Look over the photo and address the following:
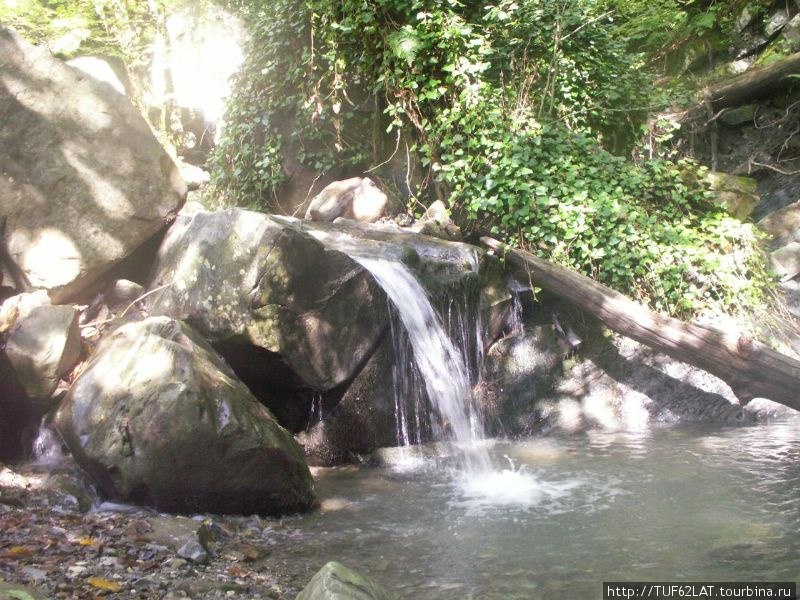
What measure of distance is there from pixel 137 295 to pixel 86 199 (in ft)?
3.43

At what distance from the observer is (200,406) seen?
13.3 ft

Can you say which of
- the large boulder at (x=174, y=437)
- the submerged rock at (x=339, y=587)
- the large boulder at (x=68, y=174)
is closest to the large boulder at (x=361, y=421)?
the large boulder at (x=174, y=437)

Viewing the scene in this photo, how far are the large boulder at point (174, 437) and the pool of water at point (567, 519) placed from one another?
0.38 metres

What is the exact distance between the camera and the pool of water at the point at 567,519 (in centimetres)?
320

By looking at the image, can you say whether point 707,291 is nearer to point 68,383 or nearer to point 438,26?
point 438,26

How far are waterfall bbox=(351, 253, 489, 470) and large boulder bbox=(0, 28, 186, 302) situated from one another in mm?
2358

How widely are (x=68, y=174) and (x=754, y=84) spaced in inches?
369

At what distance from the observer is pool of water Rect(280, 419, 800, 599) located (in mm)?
3201

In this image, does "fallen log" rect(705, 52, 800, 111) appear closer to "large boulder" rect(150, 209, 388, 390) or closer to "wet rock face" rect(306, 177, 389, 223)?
"wet rock face" rect(306, 177, 389, 223)

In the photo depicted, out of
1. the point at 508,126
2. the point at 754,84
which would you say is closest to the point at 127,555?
the point at 508,126

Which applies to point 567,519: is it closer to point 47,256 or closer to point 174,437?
point 174,437

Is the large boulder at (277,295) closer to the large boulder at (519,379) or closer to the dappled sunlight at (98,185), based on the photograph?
the dappled sunlight at (98,185)

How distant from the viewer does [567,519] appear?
3979 mm

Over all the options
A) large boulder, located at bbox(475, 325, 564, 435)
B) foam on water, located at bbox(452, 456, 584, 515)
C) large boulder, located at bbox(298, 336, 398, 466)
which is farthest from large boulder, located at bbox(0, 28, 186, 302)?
foam on water, located at bbox(452, 456, 584, 515)
